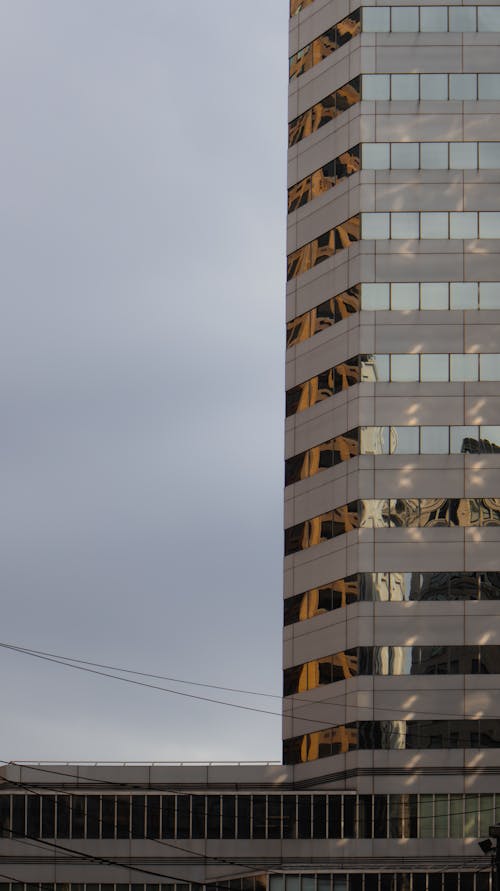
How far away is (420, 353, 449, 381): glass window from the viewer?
4793 inches

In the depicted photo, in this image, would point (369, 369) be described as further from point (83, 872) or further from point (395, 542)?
point (83, 872)

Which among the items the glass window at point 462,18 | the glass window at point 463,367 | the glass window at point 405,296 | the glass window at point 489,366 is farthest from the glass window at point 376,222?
the glass window at point 462,18

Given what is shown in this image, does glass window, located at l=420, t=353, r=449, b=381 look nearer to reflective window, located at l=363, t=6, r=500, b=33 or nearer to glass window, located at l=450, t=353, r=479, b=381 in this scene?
glass window, located at l=450, t=353, r=479, b=381

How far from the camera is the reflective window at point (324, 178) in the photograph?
414ft

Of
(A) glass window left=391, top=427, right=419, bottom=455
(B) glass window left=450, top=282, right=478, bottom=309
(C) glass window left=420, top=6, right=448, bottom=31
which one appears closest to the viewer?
(A) glass window left=391, top=427, right=419, bottom=455

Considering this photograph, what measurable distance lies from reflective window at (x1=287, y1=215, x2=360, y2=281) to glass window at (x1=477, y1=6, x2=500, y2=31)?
16160 mm

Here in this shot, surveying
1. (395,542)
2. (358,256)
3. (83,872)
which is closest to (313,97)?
(358,256)

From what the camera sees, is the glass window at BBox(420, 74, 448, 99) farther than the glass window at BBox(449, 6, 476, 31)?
No

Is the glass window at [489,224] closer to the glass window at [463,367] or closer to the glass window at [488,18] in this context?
the glass window at [463,367]

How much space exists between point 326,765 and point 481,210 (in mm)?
38264

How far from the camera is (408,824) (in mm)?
115562

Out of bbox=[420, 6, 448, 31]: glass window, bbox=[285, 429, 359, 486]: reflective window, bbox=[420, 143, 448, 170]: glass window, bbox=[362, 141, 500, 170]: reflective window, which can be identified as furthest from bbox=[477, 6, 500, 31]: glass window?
bbox=[285, 429, 359, 486]: reflective window

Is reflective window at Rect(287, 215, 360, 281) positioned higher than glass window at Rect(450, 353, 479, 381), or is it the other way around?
reflective window at Rect(287, 215, 360, 281)

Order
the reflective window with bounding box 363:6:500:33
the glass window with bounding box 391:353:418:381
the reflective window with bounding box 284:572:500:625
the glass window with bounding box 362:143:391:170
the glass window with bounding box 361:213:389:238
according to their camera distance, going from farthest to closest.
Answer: the reflective window with bounding box 363:6:500:33 < the glass window with bounding box 362:143:391:170 < the glass window with bounding box 361:213:389:238 < the glass window with bounding box 391:353:418:381 < the reflective window with bounding box 284:572:500:625
